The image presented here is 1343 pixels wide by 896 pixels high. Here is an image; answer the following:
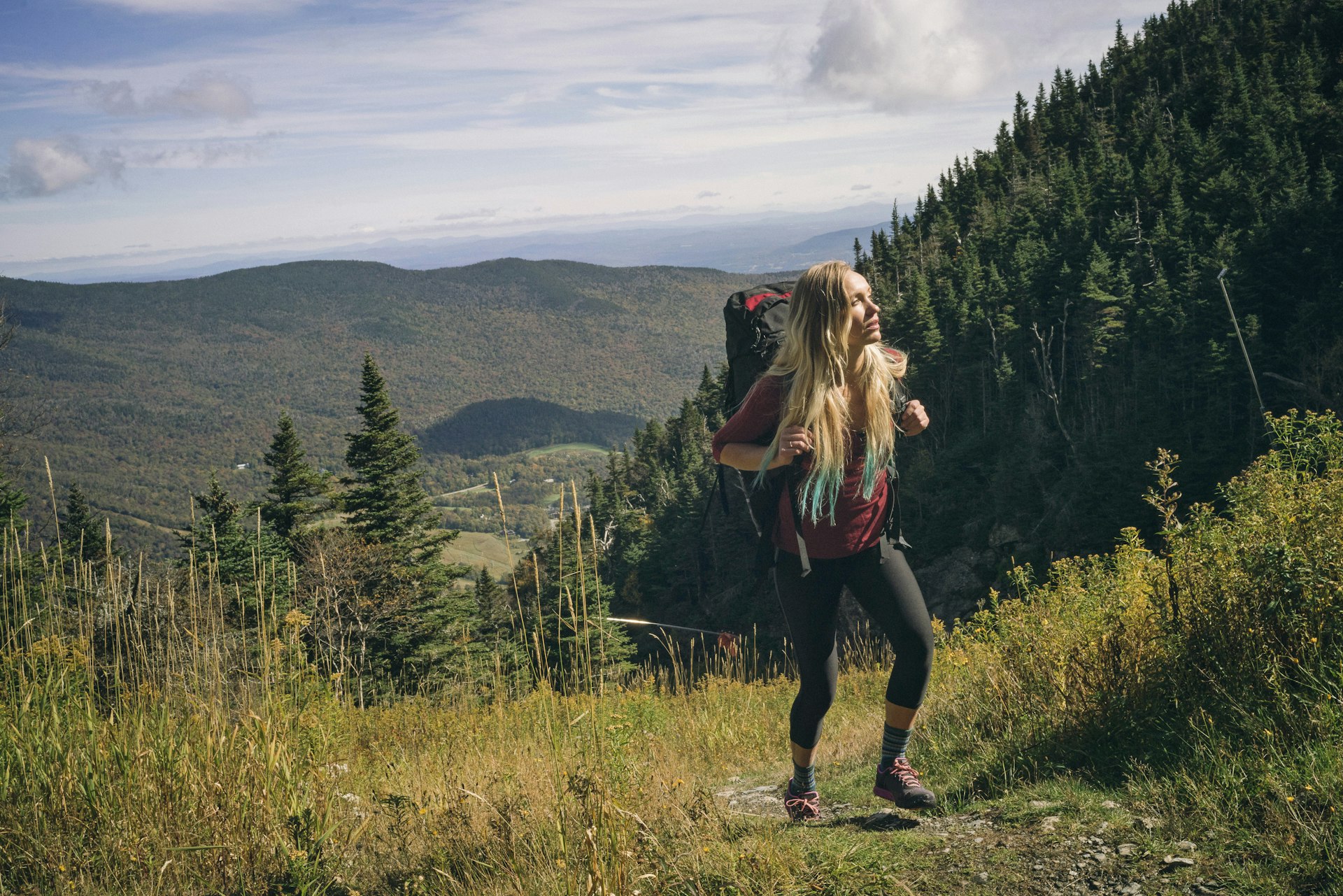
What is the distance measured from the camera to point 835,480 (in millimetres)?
3193

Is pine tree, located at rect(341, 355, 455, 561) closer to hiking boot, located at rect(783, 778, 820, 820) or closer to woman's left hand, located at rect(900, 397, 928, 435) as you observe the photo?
hiking boot, located at rect(783, 778, 820, 820)

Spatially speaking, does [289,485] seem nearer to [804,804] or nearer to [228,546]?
[228,546]

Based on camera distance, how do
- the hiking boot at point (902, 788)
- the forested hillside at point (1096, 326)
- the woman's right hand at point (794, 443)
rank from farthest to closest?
the forested hillside at point (1096, 326), the hiking boot at point (902, 788), the woman's right hand at point (794, 443)

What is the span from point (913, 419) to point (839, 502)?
44 centimetres

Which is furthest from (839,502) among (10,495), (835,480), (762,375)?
(10,495)

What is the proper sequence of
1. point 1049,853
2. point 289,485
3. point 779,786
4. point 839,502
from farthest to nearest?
point 289,485 < point 779,786 < point 839,502 < point 1049,853

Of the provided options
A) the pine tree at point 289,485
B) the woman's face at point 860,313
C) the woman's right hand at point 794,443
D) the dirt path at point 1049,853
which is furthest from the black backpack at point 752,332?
the pine tree at point 289,485

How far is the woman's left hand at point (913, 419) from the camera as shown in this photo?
10.9 ft

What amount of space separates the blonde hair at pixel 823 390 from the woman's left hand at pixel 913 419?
116 mm

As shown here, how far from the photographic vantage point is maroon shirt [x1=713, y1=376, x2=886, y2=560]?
327 cm

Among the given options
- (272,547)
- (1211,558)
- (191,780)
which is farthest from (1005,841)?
(272,547)

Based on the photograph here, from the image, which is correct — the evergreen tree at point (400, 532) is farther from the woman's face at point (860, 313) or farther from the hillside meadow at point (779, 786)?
the woman's face at point (860, 313)

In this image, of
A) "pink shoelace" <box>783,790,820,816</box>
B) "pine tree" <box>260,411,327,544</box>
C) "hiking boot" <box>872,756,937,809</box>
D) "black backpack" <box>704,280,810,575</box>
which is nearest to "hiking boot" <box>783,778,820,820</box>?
"pink shoelace" <box>783,790,820,816</box>

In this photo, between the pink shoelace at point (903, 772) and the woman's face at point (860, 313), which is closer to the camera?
the woman's face at point (860, 313)
